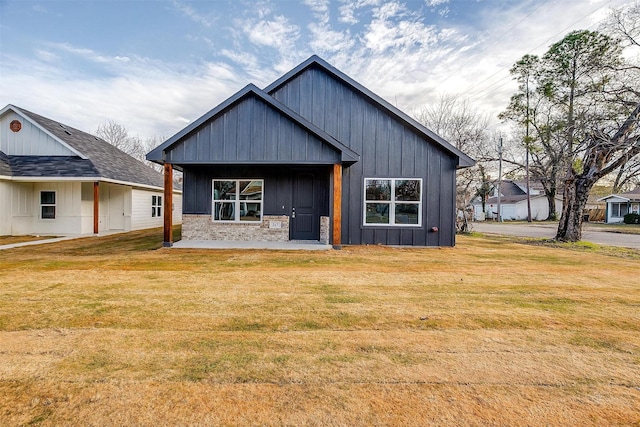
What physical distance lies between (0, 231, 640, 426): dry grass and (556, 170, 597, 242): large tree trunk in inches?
274

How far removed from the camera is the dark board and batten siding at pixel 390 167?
32.0 ft

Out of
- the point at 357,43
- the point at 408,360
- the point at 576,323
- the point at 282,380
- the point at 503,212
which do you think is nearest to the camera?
the point at 282,380

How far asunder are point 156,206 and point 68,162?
5406 mm

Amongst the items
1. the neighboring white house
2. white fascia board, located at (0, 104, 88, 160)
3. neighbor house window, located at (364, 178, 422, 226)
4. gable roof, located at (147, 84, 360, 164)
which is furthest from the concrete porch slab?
the neighboring white house

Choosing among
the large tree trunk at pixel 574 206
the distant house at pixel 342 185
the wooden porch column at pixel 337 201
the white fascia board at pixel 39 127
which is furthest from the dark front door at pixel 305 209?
the large tree trunk at pixel 574 206

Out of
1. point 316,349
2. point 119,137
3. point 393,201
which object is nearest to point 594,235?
point 393,201

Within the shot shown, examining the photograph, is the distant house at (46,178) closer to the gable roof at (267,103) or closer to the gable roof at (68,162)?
the gable roof at (68,162)

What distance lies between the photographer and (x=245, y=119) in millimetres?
8492

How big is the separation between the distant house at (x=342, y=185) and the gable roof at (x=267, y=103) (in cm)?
75

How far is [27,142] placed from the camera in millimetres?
12891

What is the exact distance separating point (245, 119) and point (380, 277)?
576cm

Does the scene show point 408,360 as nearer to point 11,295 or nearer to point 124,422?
point 124,422

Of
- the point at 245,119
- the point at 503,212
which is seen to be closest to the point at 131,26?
the point at 245,119

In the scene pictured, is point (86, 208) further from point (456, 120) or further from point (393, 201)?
point (456, 120)
